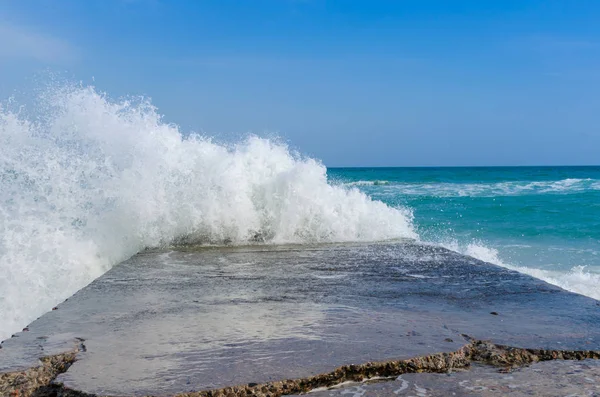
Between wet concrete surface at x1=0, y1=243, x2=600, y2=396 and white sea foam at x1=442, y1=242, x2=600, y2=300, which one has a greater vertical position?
wet concrete surface at x1=0, y1=243, x2=600, y2=396

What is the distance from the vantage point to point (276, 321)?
2725 millimetres

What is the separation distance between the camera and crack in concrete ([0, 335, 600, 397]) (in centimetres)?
186

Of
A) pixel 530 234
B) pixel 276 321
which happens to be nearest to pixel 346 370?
pixel 276 321

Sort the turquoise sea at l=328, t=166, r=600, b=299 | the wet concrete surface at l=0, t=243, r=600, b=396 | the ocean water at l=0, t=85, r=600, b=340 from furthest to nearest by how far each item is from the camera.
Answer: the turquoise sea at l=328, t=166, r=600, b=299 → the ocean water at l=0, t=85, r=600, b=340 → the wet concrete surface at l=0, t=243, r=600, b=396

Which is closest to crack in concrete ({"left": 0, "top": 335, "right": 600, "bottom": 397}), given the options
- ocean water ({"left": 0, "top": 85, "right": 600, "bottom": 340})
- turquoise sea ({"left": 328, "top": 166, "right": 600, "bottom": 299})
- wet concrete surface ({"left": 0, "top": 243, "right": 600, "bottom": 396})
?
wet concrete surface ({"left": 0, "top": 243, "right": 600, "bottom": 396})

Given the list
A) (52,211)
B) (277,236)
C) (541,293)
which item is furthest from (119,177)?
(541,293)

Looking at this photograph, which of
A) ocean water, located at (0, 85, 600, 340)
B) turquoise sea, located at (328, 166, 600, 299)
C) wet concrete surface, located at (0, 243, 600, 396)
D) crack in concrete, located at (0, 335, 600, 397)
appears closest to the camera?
crack in concrete, located at (0, 335, 600, 397)

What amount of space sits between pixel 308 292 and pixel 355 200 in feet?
13.0

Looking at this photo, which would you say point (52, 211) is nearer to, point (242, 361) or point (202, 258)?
point (202, 258)

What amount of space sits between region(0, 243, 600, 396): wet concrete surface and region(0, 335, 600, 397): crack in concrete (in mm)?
40

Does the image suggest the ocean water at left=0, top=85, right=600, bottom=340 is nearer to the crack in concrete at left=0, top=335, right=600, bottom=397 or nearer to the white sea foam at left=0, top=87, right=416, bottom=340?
the white sea foam at left=0, top=87, right=416, bottom=340

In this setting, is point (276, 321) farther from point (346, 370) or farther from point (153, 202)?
point (153, 202)

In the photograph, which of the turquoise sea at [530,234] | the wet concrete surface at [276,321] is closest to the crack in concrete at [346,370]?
the wet concrete surface at [276,321]

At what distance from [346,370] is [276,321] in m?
0.74
